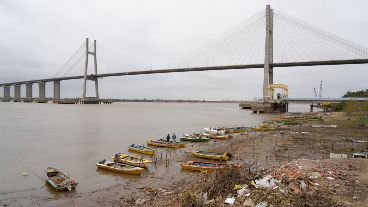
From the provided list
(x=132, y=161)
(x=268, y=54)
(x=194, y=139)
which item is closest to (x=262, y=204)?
(x=132, y=161)

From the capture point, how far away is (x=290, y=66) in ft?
227

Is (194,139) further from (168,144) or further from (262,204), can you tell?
(262,204)

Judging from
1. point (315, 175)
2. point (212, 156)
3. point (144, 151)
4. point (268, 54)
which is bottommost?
point (144, 151)

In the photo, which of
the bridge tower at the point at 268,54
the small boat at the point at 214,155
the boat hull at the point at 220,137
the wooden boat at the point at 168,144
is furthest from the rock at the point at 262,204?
the bridge tower at the point at 268,54

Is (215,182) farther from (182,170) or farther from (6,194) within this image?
(6,194)

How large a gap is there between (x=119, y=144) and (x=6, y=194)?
45.2 feet

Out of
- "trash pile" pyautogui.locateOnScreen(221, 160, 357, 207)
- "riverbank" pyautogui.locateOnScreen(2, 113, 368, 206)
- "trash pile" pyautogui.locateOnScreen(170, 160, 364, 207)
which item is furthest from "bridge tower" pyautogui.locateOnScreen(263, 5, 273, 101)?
"trash pile" pyautogui.locateOnScreen(170, 160, 364, 207)

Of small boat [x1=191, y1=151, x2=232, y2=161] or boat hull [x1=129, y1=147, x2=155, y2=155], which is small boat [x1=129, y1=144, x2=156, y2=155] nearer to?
boat hull [x1=129, y1=147, x2=155, y2=155]

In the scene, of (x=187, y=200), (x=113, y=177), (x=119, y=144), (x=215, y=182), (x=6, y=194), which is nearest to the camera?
(x=187, y=200)

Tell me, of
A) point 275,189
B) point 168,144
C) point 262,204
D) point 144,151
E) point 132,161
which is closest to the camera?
point 262,204

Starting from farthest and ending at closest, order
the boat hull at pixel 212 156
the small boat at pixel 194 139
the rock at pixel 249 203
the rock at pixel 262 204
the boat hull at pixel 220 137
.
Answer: the boat hull at pixel 220 137, the small boat at pixel 194 139, the boat hull at pixel 212 156, the rock at pixel 249 203, the rock at pixel 262 204

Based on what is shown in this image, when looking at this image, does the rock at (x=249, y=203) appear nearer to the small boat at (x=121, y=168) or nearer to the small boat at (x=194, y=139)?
the small boat at (x=121, y=168)

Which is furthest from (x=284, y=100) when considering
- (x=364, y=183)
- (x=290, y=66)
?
(x=364, y=183)

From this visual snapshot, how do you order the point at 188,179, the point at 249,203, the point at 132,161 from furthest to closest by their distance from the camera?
the point at 132,161 → the point at 188,179 → the point at 249,203
